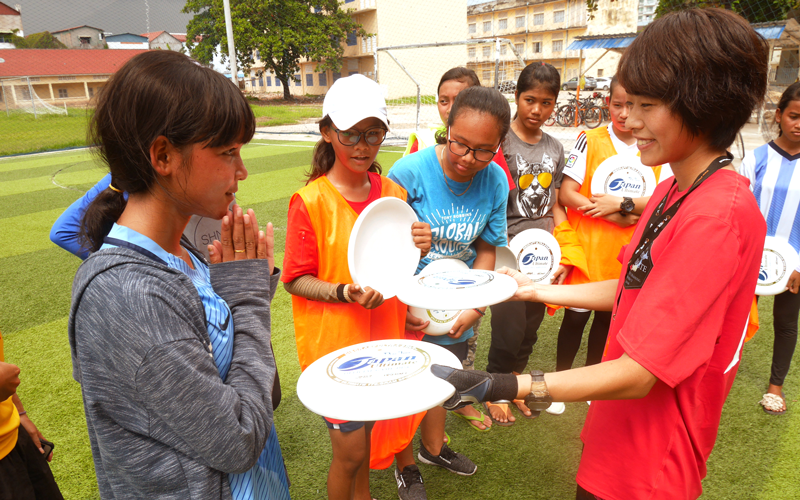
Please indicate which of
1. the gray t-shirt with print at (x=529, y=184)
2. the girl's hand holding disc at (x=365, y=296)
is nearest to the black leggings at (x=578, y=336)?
the gray t-shirt with print at (x=529, y=184)

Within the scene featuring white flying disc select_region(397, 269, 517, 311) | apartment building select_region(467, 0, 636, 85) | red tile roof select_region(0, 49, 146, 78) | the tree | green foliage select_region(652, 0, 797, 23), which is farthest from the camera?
apartment building select_region(467, 0, 636, 85)

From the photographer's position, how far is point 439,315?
239 centimetres

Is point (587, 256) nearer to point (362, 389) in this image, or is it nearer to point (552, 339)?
point (552, 339)

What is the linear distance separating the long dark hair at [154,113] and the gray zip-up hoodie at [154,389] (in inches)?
8.9

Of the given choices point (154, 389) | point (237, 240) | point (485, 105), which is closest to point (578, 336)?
point (485, 105)

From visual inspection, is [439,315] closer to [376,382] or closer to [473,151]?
[473,151]

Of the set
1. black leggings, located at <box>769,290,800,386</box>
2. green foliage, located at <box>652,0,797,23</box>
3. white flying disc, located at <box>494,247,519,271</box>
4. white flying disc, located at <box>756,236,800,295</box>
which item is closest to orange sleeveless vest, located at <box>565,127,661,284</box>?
white flying disc, located at <box>494,247,519,271</box>

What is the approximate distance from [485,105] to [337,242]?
0.94 metres

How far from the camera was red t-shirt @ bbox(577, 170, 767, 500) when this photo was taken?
1086 mm

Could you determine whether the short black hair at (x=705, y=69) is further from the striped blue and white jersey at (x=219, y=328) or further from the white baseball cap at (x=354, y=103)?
the striped blue and white jersey at (x=219, y=328)

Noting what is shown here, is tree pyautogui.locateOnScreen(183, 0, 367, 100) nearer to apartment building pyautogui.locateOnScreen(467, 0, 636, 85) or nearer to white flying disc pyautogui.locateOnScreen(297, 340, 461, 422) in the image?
apartment building pyautogui.locateOnScreen(467, 0, 636, 85)

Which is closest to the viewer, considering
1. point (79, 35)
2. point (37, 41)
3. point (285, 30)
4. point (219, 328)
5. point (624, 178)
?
point (219, 328)

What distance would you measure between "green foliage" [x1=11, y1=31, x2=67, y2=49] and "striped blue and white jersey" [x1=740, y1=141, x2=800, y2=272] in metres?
60.3

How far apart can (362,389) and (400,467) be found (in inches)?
53.4
